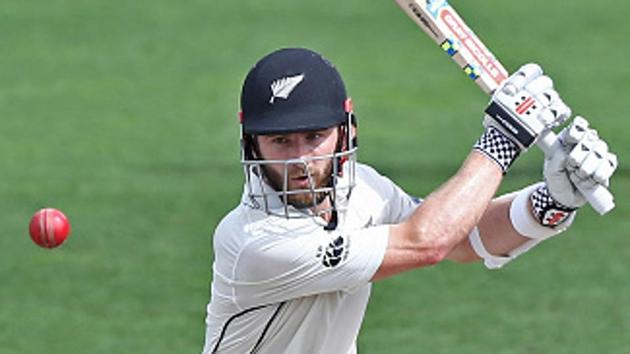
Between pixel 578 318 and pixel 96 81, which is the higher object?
pixel 96 81

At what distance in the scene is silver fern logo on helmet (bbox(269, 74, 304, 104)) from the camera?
→ 5.61 meters

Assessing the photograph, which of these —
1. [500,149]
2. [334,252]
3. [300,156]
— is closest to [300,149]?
[300,156]

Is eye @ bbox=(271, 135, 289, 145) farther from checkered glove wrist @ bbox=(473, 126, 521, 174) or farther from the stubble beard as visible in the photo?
checkered glove wrist @ bbox=(473, 126, 521, 174)

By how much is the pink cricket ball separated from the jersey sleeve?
3.24 metres

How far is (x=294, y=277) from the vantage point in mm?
5637

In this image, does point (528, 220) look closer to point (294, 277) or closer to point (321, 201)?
point (321, 201)

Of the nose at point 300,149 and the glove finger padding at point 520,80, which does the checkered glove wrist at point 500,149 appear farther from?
the nose at point 300,149

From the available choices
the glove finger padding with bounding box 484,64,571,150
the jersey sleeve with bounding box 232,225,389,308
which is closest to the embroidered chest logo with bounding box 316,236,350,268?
the jersey sleeve with bounding box 232,225,389,308

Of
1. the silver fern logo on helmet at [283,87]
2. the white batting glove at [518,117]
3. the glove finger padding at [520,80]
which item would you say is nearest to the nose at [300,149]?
the silver fern logo on helmet at [283,87]

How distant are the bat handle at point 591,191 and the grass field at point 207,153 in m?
3.33

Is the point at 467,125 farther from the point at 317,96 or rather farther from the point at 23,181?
the point at 317,96

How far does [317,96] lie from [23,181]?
26.1ft

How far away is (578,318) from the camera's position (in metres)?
9.55

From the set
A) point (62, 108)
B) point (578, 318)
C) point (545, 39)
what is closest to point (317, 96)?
point (578, 318)
